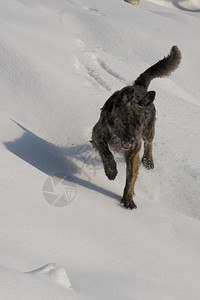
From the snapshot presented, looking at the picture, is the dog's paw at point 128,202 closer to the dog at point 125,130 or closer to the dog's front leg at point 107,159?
the dog at point 125,130

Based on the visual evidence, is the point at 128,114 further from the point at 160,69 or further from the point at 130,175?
the point at 160,69

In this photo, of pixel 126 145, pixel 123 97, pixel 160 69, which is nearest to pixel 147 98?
pixel 123 97

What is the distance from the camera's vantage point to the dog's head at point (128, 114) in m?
4.60

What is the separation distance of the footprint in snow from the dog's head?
8.21 ft

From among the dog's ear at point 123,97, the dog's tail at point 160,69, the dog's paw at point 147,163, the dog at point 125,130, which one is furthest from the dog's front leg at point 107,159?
the dog's tail at point 160,69

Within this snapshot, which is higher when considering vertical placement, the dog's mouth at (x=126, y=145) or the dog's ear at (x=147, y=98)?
the dog's ear at (x=147, y=98)

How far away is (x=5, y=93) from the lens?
249 inches

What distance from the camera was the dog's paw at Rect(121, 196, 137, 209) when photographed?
4557mm

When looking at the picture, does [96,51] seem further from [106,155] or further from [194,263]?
[194,263]

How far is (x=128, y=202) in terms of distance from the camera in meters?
4.59

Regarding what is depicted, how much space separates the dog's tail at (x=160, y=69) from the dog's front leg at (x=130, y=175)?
1.46 meters

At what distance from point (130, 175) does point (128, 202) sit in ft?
1.28

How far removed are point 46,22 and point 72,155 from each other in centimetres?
513

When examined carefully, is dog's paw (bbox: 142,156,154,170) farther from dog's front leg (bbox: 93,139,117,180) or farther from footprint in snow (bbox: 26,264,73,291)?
footprint in snow (bbox: 26,264,73,291)
